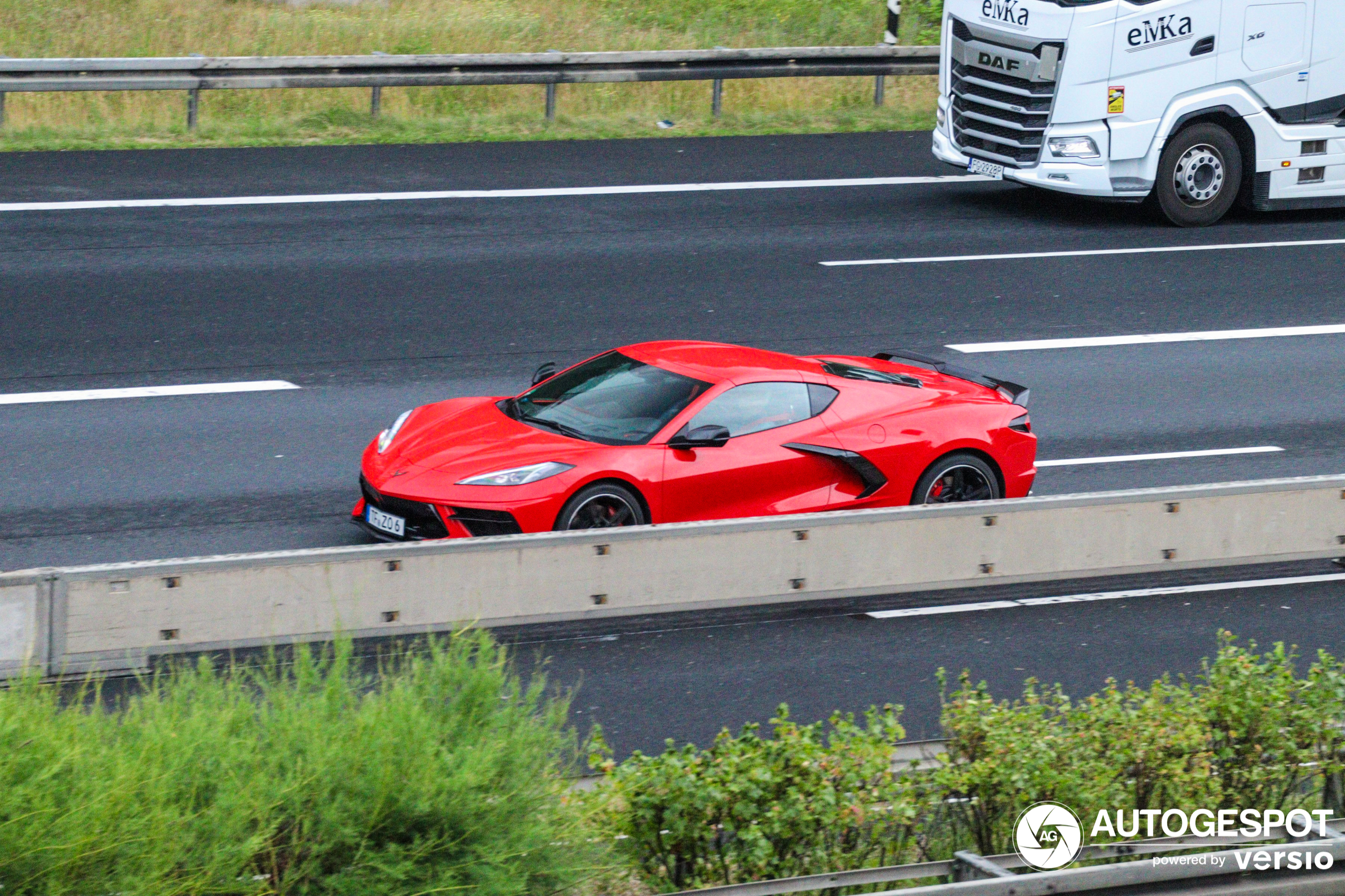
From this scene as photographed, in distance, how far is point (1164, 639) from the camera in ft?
29.9

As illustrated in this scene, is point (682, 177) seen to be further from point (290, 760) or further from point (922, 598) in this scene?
point (290, 760)

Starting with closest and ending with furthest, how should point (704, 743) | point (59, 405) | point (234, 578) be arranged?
point (234, 578) → point (704, 743) → point (59, 405)

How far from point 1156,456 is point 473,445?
540cm

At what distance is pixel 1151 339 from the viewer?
50.2 feet

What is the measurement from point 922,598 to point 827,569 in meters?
2.34

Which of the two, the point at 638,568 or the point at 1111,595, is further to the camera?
the point at 1111,595

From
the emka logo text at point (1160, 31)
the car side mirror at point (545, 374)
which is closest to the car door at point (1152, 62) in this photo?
the emka logo text at point (1160, 31)

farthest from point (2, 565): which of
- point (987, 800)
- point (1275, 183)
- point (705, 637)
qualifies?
point (1275, 183)

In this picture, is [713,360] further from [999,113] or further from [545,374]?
[999,113]

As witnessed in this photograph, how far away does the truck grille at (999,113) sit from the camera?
1875cm

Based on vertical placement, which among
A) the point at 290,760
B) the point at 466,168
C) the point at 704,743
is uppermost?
the point at 466,168

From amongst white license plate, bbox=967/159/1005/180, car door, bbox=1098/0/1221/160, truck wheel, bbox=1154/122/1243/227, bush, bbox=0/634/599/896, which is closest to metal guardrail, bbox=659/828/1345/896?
bush, bbox=0/634/599/896

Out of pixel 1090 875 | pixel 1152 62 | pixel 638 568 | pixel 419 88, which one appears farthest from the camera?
pixel 419 88

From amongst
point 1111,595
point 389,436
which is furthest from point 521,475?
point 1111,595
